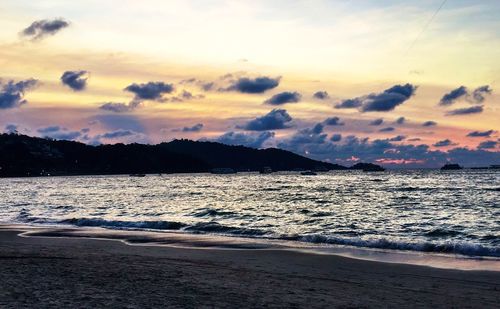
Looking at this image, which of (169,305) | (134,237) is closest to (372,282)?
(169,305)

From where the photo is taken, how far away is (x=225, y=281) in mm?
15164

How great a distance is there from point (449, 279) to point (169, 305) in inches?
378

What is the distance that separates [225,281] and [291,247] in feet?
38.2

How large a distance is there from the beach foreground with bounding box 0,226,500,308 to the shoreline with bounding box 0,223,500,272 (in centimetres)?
164

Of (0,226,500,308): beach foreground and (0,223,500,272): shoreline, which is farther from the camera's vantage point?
(0,223,500,272): shoreline

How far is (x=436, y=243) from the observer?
26.0 m

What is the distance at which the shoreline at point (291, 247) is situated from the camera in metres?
21.0

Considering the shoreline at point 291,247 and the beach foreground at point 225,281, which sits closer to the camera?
the beach foreground at point 225,281

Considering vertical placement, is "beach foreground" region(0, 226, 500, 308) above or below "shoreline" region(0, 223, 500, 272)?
above

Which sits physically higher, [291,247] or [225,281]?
[225,281]

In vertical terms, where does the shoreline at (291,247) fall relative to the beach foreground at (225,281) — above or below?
below

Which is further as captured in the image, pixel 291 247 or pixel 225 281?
pixel 291 247

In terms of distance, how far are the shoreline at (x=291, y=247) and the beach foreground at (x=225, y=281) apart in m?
1.64

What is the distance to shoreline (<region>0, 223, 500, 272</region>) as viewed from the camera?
20966 mm
